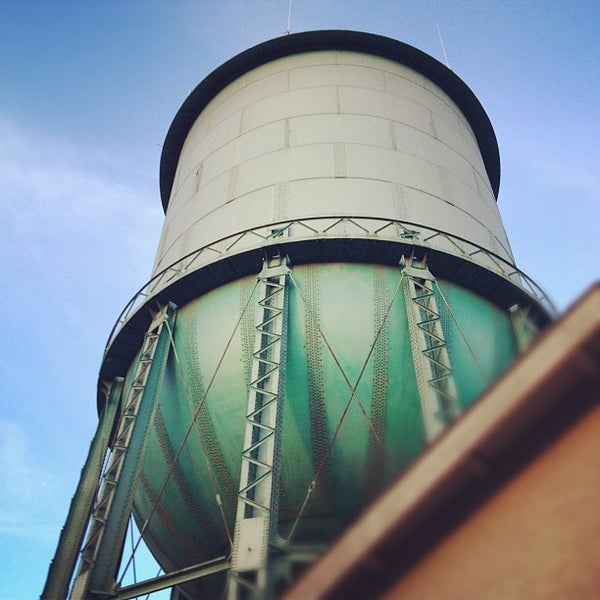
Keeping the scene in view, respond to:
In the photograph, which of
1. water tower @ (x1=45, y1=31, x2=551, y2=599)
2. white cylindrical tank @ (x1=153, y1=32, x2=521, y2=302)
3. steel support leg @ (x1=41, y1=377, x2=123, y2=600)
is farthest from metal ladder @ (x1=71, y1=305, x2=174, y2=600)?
white cylindrical tank @ (x1=153, y1=32, x2=521, y2=302)

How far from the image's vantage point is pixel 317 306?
7.84m

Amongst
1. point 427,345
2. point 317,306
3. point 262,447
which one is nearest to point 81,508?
point 262,447

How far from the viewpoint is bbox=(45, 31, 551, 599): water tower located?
714cm

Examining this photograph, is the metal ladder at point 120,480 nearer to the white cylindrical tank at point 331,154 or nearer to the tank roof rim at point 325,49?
the white cylindrical tank at point 331,154

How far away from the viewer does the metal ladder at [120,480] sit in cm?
719

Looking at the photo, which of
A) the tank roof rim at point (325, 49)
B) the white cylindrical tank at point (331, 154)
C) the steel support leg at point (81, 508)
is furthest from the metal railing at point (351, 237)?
the tank roof rim at point (325, 49)

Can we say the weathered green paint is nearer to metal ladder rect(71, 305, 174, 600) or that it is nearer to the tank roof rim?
metal ladder rect(71, 305, 174, 600)

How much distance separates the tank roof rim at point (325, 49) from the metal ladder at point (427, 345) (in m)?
5.86

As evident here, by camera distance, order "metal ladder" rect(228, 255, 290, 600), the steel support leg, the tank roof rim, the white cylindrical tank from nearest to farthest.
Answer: "metal ladder" rect(228, 255, 290, 600) < the steel support leg < the white cylindrical tank < the tank roof rim

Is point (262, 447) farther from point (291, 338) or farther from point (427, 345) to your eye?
point (427, 345)

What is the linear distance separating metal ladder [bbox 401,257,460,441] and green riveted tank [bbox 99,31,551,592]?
24 millimetres

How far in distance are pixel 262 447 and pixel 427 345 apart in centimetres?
223

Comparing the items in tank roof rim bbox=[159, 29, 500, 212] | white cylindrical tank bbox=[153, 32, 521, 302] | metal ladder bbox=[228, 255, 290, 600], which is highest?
tank roof rim bbox=[159, 29, 500, 212]

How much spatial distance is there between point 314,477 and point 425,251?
3210mm
